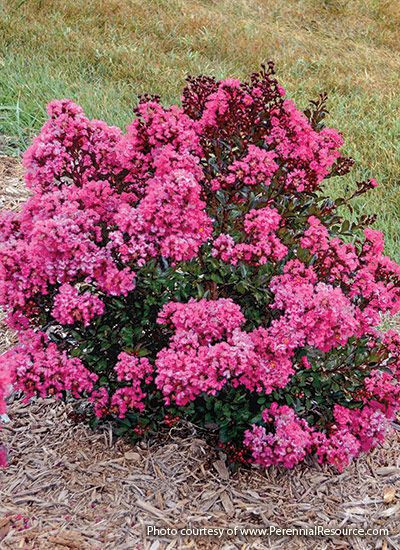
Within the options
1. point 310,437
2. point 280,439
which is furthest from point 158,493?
point 310,437

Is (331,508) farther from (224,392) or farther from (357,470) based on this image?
(224,392)

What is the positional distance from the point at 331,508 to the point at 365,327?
706 mm

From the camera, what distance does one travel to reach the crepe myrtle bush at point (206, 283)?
257 cm

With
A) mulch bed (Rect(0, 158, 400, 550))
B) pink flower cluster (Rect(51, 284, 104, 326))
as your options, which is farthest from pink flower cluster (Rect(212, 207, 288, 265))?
mulch bed (Rect(0, 158, 400, 550))

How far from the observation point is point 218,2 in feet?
31.4

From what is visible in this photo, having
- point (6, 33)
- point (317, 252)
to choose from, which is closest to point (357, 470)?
point (317, 252)

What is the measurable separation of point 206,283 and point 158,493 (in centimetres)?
82

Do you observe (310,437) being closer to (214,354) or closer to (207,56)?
(214,354)

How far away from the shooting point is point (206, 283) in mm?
2824

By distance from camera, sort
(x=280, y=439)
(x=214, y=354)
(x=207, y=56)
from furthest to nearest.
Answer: (x=207, y=56) < (x=280, y=439) < (x=214, y=354)

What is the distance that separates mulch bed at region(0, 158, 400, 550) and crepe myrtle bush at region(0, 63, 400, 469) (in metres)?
0.12

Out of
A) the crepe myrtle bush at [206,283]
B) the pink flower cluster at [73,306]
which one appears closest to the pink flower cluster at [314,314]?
the crepe myrtle bush at [206,283]

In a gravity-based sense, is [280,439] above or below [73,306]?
below

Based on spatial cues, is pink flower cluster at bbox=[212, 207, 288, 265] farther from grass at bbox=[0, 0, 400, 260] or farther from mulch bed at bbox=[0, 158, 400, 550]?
grass at bbox=[0, 0, 400, 260]
